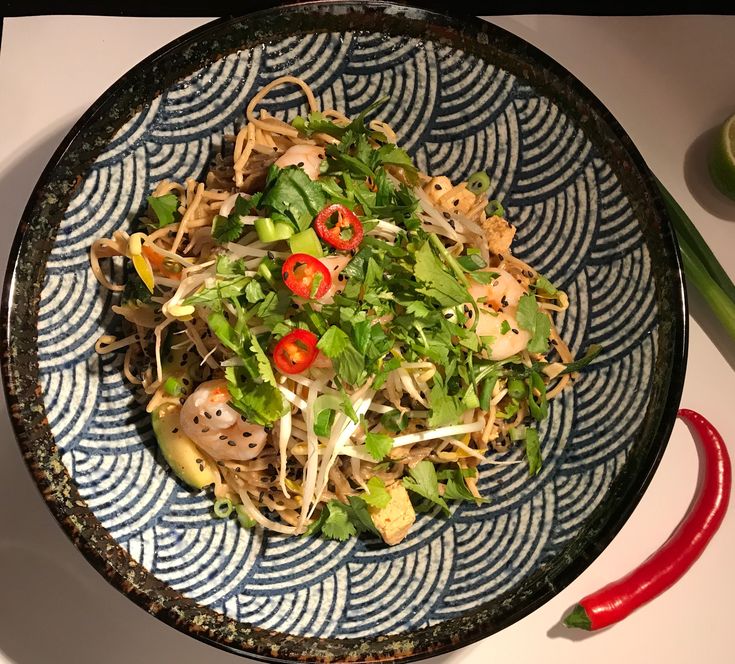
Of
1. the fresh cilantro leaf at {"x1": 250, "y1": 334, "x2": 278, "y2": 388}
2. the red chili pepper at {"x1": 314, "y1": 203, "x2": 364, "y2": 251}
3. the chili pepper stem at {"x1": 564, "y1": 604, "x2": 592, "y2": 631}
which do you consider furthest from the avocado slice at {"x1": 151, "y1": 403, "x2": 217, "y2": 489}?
the chili pepper stem at {"x1": 564, "y1": 604, "x2": 592, "y2": 631}

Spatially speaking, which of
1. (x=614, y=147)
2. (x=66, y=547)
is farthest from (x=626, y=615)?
(x=66, y=547)

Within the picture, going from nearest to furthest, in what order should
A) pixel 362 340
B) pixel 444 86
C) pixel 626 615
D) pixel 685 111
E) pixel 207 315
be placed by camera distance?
pixel 362 340 → pixel 207 315 → pixel 444 86 → pixel 626 615 → pixel 685 111

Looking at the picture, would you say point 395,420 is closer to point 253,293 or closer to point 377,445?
point 377,445

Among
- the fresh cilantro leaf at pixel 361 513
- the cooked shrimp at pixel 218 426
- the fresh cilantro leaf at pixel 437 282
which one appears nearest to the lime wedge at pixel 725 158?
the fresh cilantro leaf at pixel 437 282

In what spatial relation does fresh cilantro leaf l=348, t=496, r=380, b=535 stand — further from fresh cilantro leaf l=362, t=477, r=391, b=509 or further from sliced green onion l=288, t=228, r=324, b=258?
sliced green onion l=288, t=228, r=324, b=258

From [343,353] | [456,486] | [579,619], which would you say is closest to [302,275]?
[343,353]

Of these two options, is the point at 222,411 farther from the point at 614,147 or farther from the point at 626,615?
the point at 626,615

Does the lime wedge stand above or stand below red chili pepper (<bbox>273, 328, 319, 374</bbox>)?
above
